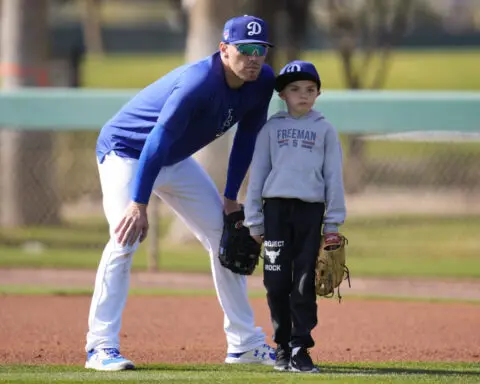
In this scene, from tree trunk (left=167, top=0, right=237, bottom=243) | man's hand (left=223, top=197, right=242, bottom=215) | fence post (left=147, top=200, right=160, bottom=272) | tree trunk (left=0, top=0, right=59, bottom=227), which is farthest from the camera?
tree trunk (left=0, top=0, right=59, bottom=227)

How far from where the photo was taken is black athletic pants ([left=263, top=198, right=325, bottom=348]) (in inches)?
278

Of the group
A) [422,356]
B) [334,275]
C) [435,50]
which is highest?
[435,50]

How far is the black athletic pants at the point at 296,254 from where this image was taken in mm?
7066

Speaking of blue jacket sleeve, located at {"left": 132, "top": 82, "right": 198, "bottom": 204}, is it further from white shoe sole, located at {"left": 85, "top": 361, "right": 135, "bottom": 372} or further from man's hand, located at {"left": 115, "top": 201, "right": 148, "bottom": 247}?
white shoe sole, located at {"left": 85, "top": 361, "right": 135, "bottom": 372}

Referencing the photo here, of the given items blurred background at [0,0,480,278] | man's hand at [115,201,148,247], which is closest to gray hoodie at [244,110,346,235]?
man's hand at [115,201,148,247]

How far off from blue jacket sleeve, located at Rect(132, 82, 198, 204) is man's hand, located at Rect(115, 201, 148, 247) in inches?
2.5

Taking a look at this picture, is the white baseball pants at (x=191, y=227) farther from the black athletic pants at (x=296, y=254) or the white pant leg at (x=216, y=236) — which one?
the black athletic pants at (x=296, y=254)

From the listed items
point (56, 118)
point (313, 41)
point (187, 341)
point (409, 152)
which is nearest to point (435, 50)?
point (313, 41)

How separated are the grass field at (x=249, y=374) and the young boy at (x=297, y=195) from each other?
0.28 metres

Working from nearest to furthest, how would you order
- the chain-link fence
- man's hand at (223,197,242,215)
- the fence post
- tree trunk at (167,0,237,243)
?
1. man's hand at (223,197,242,215)
2. the fence post
3. the chain-link fence
4. tree trunk at (167,0,237,243)

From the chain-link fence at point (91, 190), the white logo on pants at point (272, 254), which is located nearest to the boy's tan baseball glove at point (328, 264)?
the white logo on pants at point (272, 254)

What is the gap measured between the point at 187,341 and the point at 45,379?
219 cm

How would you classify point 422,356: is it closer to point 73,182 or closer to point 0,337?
point 0,337

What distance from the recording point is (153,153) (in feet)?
22.9
